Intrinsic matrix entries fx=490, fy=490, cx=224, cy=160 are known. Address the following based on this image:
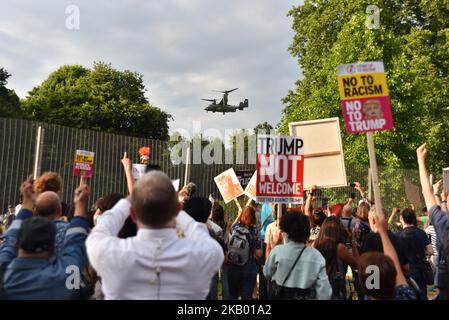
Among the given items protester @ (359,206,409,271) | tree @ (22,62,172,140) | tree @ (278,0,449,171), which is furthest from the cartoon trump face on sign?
tree @ (22,62,172,140)

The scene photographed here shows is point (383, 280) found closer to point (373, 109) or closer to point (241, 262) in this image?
point (373, 109)

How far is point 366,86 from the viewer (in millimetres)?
5277

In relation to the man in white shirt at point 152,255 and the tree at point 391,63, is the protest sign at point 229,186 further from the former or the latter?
the tree at point 391,63

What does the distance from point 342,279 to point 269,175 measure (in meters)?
1.67

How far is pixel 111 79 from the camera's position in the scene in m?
42.2

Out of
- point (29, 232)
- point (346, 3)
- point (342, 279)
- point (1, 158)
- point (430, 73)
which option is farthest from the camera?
point (346, 3)

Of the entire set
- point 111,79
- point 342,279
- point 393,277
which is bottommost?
point 342,279

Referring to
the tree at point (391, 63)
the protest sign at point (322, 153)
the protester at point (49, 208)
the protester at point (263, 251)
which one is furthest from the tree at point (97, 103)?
the protester at point (49, 208)

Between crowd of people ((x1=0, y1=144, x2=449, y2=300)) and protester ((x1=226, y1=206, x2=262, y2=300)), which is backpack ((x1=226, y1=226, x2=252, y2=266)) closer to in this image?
protester ((x1=226, y1=206, x2=262, y2=300))

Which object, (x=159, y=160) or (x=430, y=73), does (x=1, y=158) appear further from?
(x=430, y=73)

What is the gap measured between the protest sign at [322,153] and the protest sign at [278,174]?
79cm

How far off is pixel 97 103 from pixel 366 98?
36407 mm

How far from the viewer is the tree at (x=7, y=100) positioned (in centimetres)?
3273
